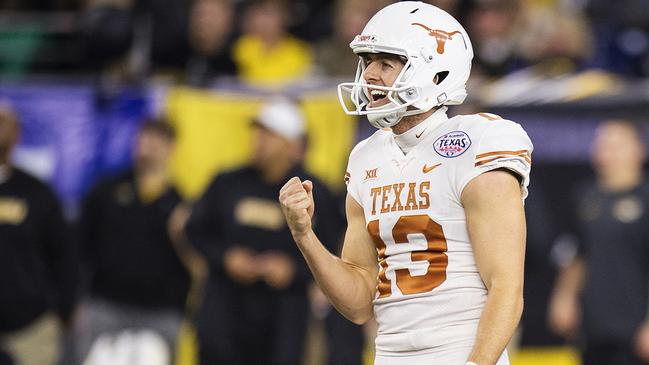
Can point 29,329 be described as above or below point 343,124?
below

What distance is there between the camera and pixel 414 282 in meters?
4.21

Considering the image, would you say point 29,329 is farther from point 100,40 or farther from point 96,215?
point 100,40

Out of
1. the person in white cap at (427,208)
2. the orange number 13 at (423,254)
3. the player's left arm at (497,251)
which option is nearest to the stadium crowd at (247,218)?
the person in white cap at (427,208)

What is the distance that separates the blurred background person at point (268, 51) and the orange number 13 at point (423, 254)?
5983mm

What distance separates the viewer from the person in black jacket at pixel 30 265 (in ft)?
28.9

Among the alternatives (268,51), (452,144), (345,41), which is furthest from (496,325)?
(268,51)

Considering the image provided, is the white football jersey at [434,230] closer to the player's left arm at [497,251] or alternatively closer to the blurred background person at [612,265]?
the player's left arm at [497,251]

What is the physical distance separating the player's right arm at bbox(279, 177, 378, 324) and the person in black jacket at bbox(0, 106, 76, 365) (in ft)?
15.4

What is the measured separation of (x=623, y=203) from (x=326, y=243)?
1802 millimetres

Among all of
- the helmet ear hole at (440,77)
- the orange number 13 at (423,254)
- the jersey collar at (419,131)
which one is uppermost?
the helmet ear hole at (440,77)

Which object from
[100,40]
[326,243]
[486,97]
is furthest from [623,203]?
[100,40]

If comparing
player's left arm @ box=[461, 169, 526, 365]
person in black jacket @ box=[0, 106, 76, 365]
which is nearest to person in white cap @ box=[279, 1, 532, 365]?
player's left arm @ box=[461, 169, 526, 365]

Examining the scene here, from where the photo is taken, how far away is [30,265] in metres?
8.93

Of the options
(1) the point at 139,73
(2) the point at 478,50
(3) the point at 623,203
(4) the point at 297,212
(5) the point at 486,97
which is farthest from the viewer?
(1) the point at 139,73
